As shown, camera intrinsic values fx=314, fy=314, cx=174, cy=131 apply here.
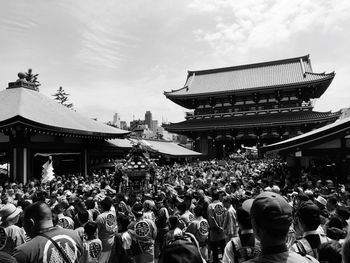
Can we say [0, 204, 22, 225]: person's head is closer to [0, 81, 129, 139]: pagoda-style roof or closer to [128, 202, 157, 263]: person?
[128, 202, 157, 263]: person

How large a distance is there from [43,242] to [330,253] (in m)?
2.60

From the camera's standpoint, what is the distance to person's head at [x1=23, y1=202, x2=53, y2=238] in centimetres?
304

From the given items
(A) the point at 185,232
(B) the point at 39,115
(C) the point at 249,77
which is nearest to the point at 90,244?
(A) the point at 185,232

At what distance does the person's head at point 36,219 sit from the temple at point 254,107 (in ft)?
95.2

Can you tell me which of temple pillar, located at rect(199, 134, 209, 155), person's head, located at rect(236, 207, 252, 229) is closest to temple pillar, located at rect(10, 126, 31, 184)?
person's head, located at rect(236, 207, 252, 229)

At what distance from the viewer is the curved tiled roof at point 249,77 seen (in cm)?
3416

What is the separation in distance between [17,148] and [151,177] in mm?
8116

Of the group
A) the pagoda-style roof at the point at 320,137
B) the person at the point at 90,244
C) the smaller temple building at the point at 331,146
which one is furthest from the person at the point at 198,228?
the pagoda-style roof at the point at 320,137

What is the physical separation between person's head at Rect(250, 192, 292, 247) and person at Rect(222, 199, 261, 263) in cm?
132

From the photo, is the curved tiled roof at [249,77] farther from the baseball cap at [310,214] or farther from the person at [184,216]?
the baseball cap at [310,214]

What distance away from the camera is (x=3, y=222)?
4.46 m

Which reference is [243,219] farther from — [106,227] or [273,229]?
[106,227]

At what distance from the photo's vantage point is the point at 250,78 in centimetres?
3800

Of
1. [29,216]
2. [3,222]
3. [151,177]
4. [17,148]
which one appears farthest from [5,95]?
[29,216]
